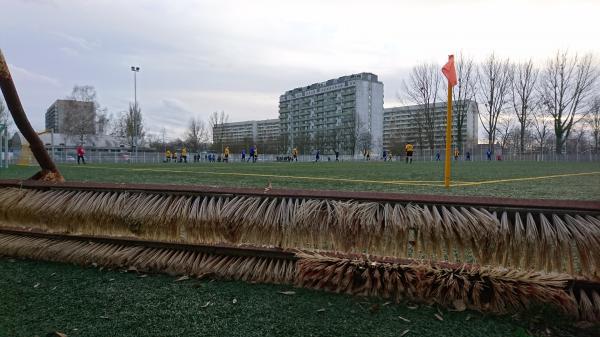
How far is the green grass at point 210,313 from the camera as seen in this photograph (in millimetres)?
1726

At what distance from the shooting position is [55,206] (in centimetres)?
276

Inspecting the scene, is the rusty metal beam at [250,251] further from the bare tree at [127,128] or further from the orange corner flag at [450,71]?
the bare tree at [127,128]

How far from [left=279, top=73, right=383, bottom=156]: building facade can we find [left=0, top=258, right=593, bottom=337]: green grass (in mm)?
81662

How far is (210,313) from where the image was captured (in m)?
1.90

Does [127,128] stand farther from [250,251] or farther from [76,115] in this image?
[250,251]

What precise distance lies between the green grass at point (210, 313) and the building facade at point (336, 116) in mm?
81662

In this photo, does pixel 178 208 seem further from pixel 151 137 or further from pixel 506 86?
pixel 151 137

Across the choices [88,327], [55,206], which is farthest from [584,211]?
[55,206]

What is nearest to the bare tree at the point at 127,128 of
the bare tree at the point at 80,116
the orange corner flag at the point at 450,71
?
the bare tree at the point at 80,116

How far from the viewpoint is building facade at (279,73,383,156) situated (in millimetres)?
87875

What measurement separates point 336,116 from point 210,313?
115 meters

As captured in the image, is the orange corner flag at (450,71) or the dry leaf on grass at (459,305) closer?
the dry leaf on grass at (459,305)

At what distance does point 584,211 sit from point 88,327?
2.53 meters

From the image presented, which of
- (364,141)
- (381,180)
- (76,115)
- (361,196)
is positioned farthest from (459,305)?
(364,141)
